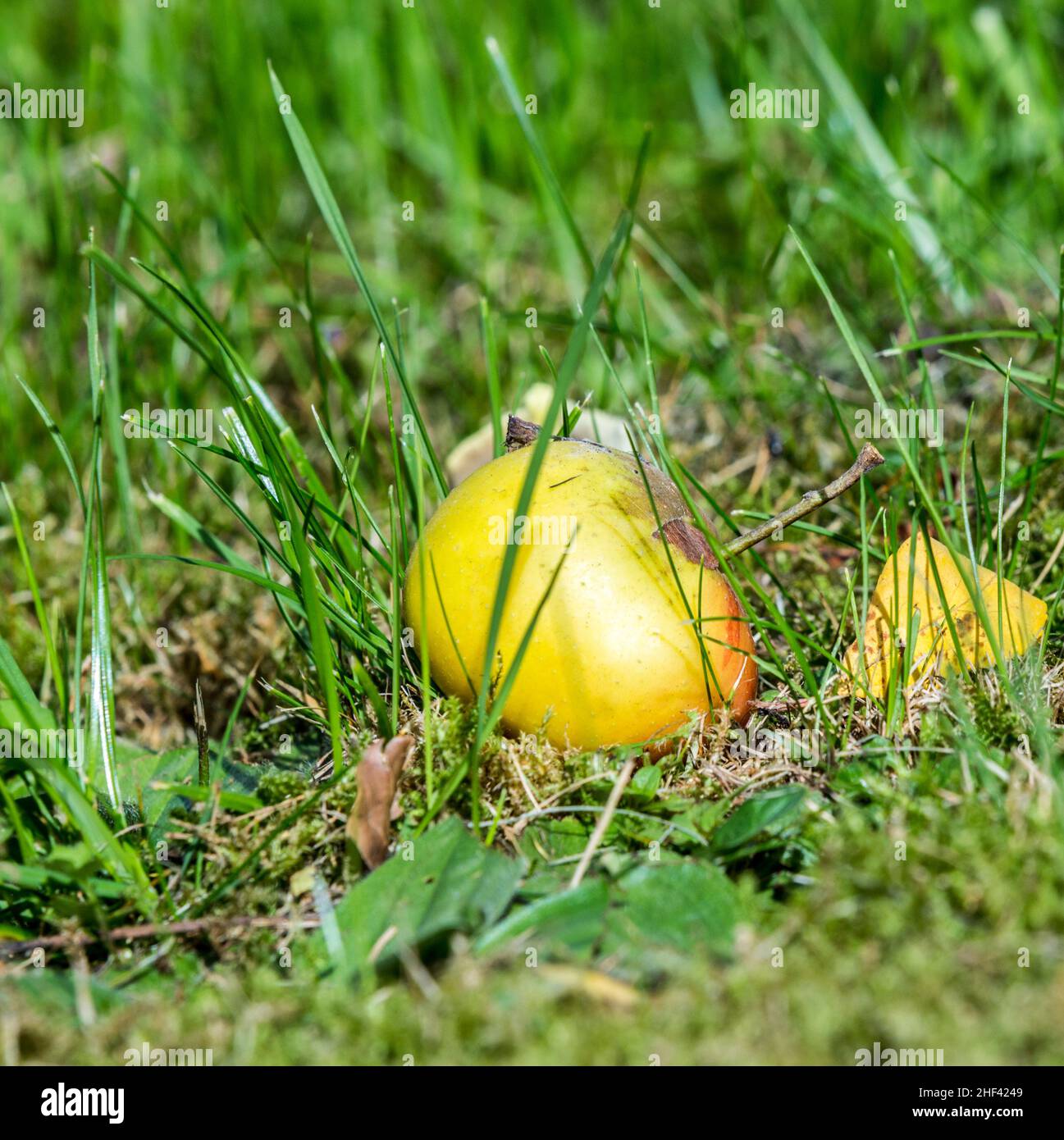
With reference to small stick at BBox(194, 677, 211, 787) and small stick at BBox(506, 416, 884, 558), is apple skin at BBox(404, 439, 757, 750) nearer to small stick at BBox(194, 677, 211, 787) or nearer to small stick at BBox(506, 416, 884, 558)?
small stick at BBox(506, 416, 884, 558)

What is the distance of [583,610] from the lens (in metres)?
1.77

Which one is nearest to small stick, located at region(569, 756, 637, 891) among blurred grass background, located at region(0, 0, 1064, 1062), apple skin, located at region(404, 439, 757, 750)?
apple skin, located at region(404, 439, 757, 750)

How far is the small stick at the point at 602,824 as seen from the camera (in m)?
1.60

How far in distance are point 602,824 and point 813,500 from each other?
678mm

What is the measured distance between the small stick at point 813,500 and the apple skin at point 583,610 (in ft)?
0.25

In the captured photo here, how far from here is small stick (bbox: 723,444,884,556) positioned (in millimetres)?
1859

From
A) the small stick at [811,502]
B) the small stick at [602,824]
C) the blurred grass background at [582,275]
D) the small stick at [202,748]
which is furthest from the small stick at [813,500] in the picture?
the small stick at [202,748]

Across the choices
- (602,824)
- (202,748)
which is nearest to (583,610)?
(602,824)

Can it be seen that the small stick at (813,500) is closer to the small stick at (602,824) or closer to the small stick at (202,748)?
the small stick at (602,824)

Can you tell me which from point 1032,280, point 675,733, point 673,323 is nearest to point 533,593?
point 675,733

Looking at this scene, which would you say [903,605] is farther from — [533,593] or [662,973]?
[662,973]

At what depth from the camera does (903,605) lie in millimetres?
1978

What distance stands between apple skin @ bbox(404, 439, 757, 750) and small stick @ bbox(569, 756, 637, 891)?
119mm

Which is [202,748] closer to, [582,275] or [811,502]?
[811,502]
